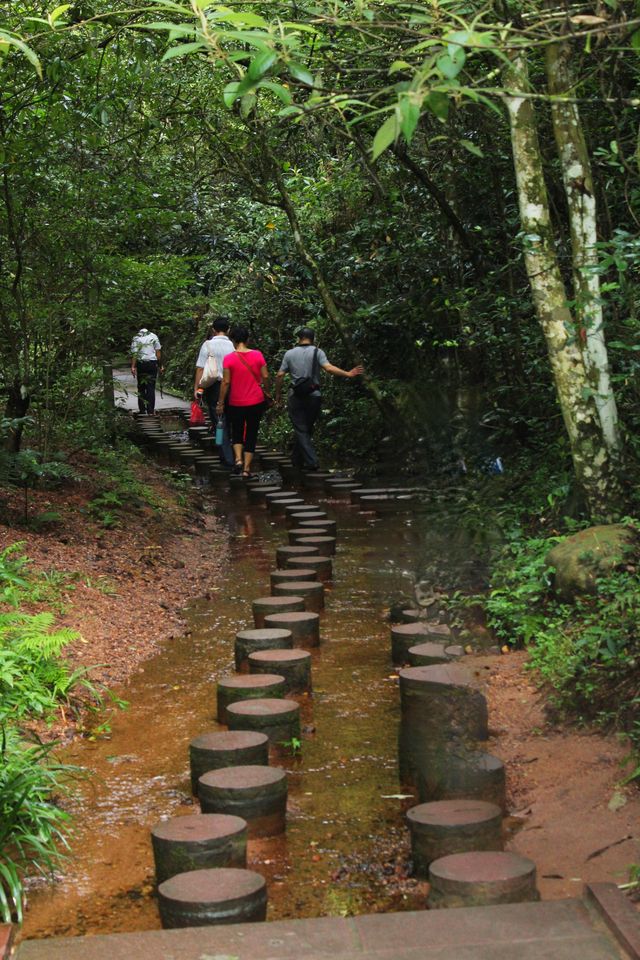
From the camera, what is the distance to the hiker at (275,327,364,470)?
13531mm

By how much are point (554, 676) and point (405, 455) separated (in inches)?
337

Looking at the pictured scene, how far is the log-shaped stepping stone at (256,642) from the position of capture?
6320mm

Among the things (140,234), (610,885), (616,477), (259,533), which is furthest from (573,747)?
(140,234)

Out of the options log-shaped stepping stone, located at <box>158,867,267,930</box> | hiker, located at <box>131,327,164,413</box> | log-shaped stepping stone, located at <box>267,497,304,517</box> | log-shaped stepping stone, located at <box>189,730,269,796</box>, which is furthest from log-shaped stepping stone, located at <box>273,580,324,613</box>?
hiker, located at <box>131,327,164,413</box>

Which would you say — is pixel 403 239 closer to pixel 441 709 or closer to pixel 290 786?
pixel 441 709

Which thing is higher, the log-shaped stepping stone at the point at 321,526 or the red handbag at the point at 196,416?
the red handbag at the point at 196,416

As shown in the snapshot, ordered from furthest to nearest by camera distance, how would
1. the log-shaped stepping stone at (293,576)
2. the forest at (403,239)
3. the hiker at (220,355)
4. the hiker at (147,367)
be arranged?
the hiker at (147,367) < the hiker at (220,355) < the log-shaped stepping stone at (293,576) < the forest at (403,239)

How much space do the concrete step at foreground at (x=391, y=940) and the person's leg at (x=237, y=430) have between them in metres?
10.4

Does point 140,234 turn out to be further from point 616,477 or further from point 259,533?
point 616,477

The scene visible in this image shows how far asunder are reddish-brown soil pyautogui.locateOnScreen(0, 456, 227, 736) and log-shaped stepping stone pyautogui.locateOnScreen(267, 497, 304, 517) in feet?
2.20

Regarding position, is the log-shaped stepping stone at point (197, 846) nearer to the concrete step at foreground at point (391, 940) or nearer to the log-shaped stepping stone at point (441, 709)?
the concrete step at foreground at point (391, 940)

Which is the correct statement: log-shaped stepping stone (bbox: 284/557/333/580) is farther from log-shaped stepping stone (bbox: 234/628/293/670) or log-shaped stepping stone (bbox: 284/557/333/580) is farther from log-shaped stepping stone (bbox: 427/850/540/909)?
log-shaped stepping stone (bbox: 427/850/540/909)

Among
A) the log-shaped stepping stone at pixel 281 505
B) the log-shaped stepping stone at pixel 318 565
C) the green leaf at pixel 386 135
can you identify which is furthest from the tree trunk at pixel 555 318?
the log-shaped stepping stone at pixel 281 505

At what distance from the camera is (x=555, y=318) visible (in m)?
7.32
